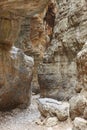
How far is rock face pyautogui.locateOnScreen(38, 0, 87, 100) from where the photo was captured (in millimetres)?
11367

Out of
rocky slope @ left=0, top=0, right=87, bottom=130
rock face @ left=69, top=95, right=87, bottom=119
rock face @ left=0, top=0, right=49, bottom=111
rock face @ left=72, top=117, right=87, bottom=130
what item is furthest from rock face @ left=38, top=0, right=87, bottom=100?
rock face @ left=72, top=117, right=87, bottom=130

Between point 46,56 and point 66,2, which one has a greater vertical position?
point 66,2

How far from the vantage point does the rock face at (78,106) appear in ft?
15.6

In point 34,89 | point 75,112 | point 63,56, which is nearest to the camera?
point 75,112

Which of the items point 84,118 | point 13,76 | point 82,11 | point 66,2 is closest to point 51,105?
point 13,76

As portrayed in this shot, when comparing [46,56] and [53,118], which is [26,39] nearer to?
[46,56]

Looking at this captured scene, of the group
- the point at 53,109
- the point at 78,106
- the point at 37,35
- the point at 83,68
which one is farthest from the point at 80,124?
the point at 37,35

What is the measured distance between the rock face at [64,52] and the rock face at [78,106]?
6.23 meters

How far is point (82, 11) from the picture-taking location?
37.0 feet

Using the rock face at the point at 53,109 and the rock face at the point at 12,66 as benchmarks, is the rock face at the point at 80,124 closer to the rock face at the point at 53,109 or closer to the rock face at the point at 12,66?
the rock face at the point at 53,109

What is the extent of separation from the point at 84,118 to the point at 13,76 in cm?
578

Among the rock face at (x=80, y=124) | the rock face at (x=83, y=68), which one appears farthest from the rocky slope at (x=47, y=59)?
the rock face at (x=80, y=124)

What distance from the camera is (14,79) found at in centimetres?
1007

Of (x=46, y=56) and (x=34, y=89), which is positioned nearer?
(x=46, y=56)
